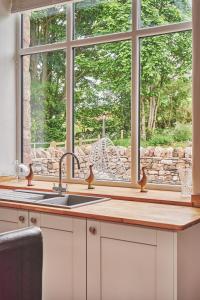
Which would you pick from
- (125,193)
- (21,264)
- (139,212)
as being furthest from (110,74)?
(21,264)

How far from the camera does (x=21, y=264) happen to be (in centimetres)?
178

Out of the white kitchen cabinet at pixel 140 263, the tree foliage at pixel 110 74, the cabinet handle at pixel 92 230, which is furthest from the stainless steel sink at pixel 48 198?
the tree foliage at pixel 110 74

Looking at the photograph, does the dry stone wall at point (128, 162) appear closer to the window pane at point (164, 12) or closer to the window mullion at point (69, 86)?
the window mullion at point (69, 86)

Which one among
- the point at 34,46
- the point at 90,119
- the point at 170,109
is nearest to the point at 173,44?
the point at 170,109

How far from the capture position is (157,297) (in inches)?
89.0

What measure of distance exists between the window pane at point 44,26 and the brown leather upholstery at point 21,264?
2596mm

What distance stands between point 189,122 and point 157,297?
1464mm

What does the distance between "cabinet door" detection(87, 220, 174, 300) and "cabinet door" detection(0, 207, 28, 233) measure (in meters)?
0.61

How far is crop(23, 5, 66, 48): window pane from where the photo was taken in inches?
155

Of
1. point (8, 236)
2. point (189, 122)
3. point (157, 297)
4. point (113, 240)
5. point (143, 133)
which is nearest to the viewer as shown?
point (8, 236)

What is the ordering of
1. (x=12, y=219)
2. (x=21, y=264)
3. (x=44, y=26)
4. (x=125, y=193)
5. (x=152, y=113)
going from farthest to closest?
(x=44, y=26) < (x=152, y=113) < (x=125, y=193) < (x=12, y=219) < (x=21, y=264)

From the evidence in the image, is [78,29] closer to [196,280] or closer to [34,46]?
[34,46]

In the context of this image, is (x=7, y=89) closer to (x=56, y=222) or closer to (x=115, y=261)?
(x=56, y=222)

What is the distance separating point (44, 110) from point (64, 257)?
6.14ft
